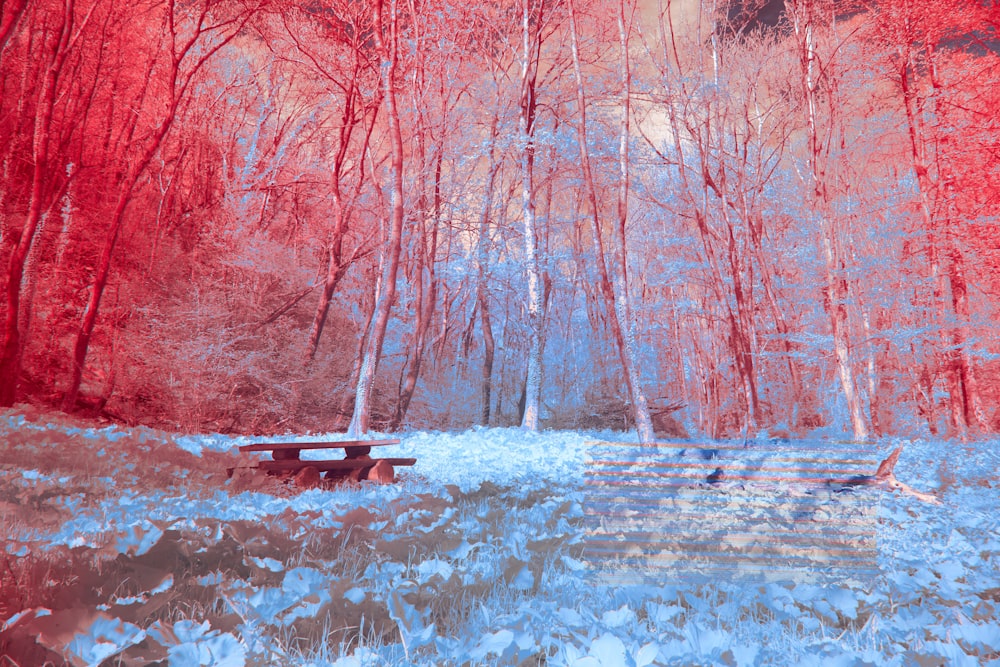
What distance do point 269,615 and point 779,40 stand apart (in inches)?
485

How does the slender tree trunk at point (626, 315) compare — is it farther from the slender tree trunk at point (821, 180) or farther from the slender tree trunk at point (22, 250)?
the slender tree trunk at point (22, 250)

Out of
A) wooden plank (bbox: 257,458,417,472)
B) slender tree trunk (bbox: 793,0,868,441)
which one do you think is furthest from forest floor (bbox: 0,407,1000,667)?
slender tree trunk (bbox: 793,0,868,441)

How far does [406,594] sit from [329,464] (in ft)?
9.19

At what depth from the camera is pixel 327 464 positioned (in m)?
4.14

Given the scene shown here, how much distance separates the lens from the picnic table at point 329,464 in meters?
3.95

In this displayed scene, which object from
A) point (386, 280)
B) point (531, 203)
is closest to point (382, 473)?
point (386, 280)

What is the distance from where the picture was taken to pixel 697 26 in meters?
9.95

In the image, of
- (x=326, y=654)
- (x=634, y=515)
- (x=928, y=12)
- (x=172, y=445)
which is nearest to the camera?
(x=326, y=654)

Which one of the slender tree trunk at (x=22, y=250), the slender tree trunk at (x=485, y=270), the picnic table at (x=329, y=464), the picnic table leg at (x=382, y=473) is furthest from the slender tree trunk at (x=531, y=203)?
the slender tree trunk at (x=22, y=250)

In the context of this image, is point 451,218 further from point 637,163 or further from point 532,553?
point 532,553

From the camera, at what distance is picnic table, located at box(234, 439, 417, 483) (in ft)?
13.0

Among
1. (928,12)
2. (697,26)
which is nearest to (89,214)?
(697,26)

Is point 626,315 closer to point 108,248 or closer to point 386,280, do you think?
point 386,280

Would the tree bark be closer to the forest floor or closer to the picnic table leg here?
the forest floor
